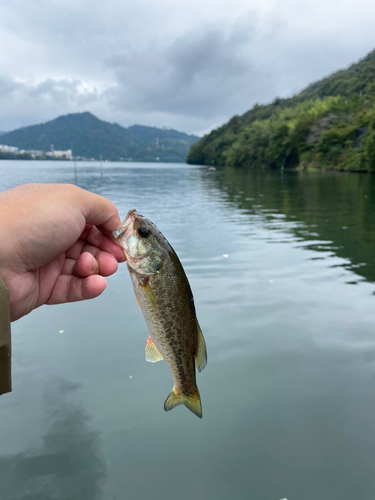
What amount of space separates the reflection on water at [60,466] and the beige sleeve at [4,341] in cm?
166

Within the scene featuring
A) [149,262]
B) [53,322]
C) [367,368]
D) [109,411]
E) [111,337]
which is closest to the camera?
[149,262]

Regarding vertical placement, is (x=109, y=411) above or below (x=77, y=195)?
below

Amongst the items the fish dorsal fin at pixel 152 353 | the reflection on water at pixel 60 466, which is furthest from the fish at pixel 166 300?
the reflection on water at pixel 60 466

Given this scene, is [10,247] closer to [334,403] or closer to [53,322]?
[334,403]

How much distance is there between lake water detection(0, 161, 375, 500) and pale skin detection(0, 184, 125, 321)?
0.67 meters

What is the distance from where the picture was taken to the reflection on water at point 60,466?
11.0 ft

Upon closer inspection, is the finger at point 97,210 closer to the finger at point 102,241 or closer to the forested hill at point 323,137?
the finger at point 102,241

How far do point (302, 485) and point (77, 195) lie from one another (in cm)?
334

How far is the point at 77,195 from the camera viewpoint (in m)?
2.55

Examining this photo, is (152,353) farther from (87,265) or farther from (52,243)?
(52,243)

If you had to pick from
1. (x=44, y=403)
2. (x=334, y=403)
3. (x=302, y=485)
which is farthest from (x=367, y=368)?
(x=44, y=403)

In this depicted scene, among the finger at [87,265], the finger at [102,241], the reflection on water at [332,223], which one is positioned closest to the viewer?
the finger at [87,265]

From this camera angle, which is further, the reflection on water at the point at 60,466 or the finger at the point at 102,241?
the reflection on water at the point at 60,466

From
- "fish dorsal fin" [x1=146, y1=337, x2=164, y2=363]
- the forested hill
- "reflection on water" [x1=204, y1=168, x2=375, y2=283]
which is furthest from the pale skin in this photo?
the forested hill
